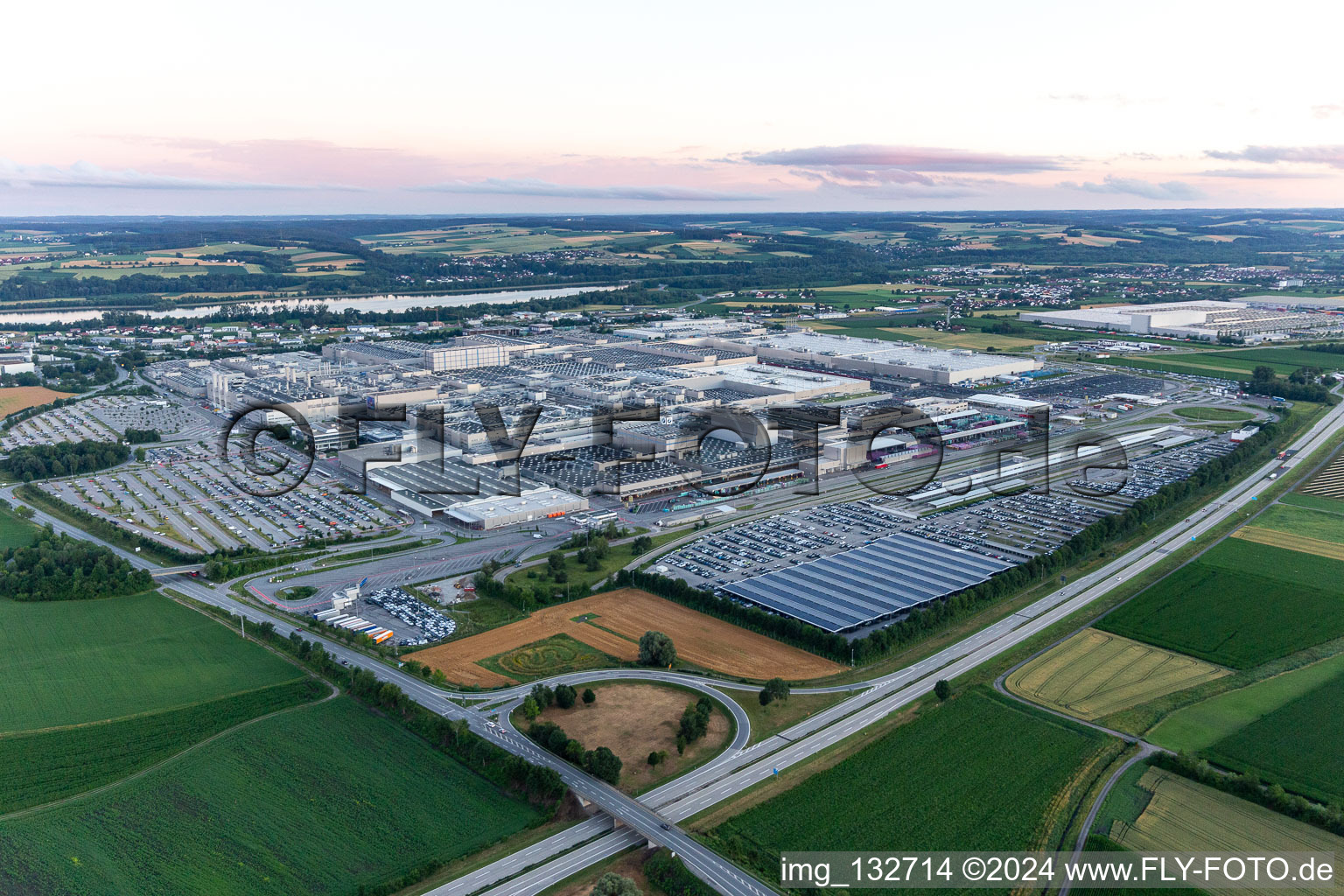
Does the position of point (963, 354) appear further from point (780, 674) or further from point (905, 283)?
point (905, 283)

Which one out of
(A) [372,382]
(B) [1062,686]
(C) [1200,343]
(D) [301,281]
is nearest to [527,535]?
(B) [1062,686]

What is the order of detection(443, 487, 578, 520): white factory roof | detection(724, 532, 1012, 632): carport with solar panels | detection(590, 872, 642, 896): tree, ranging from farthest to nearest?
detection(443, 487, 578, 520): white factory roof, detection(724, 532, 1012, 632): carport with solar panels, detection(590, 872, 642, 896): tree

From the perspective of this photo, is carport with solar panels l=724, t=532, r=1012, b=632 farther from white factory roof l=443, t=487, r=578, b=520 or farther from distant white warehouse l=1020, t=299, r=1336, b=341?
distant white warehouse l=1020, t=299, r=1336, b=341

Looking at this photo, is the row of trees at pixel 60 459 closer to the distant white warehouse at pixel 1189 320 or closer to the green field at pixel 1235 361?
the green field at pixel 1235 361

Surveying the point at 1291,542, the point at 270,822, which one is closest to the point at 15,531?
the point at 270,822

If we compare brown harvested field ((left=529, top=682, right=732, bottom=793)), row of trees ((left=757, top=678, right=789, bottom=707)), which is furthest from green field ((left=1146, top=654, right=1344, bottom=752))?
brown harvested field ((left=529, top=682, right=732, bottom=793))

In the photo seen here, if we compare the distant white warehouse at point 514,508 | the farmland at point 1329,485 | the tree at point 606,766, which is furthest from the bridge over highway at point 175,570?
the farmland at point 1329,485
